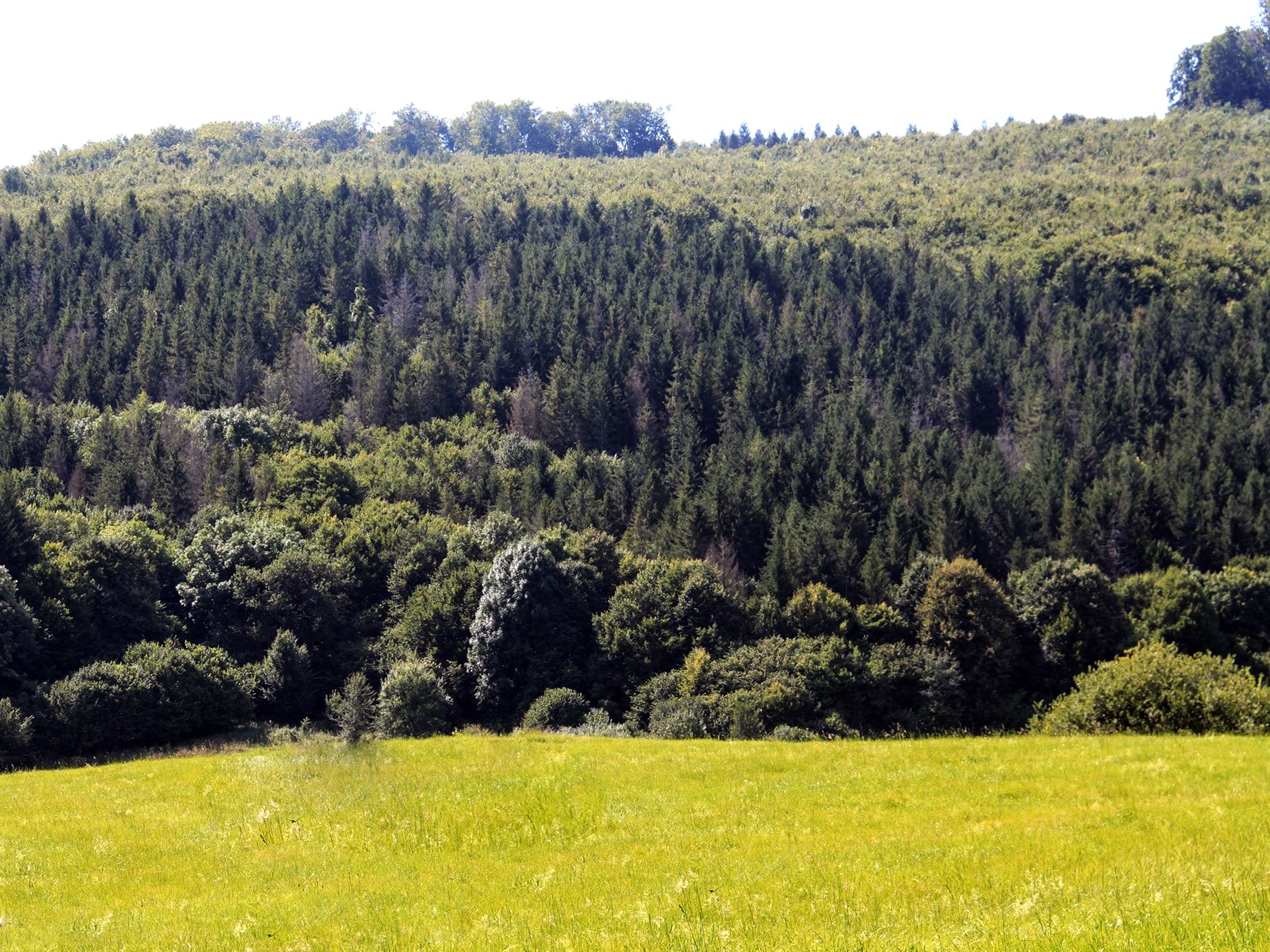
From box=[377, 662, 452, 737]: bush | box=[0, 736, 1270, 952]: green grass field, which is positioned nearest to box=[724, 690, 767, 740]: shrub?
box=[377, 662, 452, 737]: bush

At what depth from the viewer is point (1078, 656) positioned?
81.0 m

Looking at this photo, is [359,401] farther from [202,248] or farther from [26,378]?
[202,248]

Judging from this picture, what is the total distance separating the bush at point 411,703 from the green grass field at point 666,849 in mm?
34707

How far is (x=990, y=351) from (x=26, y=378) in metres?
127

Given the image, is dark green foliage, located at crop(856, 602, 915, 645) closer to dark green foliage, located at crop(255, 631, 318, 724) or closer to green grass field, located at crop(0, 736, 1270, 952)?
dark green foliage, located at crop(255, 631, 318, 724)

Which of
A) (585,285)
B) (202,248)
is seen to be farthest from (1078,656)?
(202,248)

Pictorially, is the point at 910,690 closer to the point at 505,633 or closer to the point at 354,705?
the point at 505,633

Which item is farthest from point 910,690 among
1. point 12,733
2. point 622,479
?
point 12,733

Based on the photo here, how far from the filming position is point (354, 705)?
2864 inches

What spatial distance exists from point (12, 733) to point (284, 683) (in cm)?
2010

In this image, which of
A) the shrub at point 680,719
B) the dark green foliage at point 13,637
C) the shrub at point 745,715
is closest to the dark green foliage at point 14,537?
the dark green foliage at point 13,637

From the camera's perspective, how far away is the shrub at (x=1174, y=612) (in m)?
83.7

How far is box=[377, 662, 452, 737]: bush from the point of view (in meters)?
71.6

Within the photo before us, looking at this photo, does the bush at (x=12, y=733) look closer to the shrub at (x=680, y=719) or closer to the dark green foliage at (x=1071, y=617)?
the shrub at (x=680, y=719)
